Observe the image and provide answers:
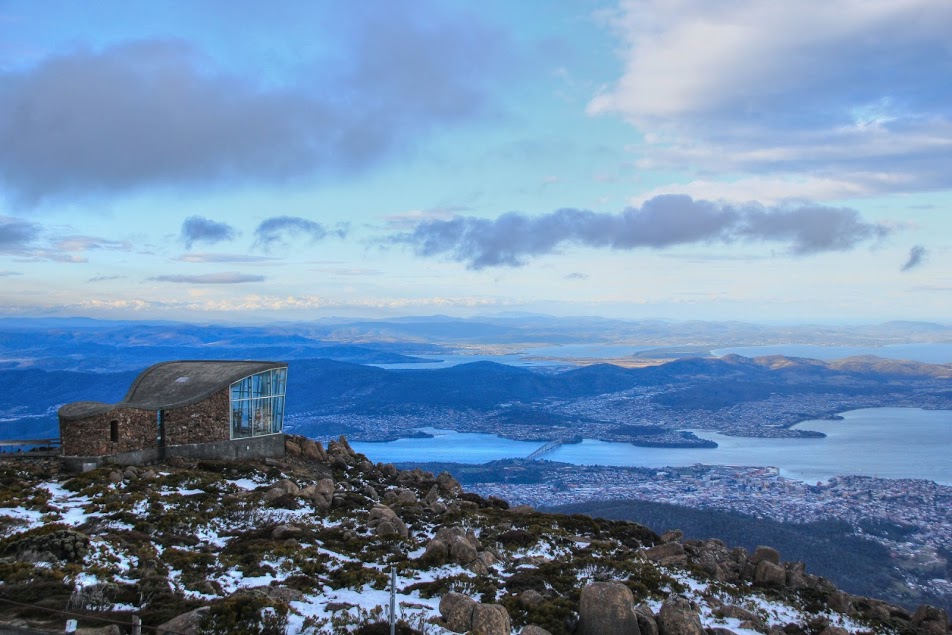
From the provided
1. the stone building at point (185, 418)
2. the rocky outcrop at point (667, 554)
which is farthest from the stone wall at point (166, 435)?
the rocky outcrop at point (667, 554)

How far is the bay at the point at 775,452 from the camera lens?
105 m

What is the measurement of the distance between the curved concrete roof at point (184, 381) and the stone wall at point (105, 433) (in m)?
0.69

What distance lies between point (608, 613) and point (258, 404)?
24.2 m

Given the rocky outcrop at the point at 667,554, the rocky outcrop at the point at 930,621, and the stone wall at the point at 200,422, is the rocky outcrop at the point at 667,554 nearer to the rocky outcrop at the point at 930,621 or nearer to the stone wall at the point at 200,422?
the rocky outcrop at the point at 930,621

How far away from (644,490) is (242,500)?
63392 millimetres

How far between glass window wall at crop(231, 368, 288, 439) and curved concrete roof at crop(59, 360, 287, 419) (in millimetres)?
463

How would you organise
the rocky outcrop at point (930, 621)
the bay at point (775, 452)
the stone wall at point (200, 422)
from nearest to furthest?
1. the rocky outcrop at point (930, 621)
2. the stone wall at point (200, 422)
3. the bay at point (775, 452)

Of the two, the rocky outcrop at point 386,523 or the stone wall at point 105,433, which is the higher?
the stone wall at point 105,433

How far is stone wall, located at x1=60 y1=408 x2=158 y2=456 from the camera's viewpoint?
29.8 m

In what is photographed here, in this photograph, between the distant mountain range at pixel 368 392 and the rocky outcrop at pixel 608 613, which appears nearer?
the rocky outcrop at pixel 608 613

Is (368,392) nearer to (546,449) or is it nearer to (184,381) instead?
(546,449)

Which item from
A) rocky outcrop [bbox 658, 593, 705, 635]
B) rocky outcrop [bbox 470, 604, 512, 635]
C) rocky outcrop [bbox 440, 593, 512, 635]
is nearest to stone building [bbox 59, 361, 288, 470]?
rocky outcrop [bbox 440, 593, 512, 635]

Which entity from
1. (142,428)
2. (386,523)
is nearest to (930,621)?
(386,523)

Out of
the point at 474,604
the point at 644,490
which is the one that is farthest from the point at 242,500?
the point at 644,490
